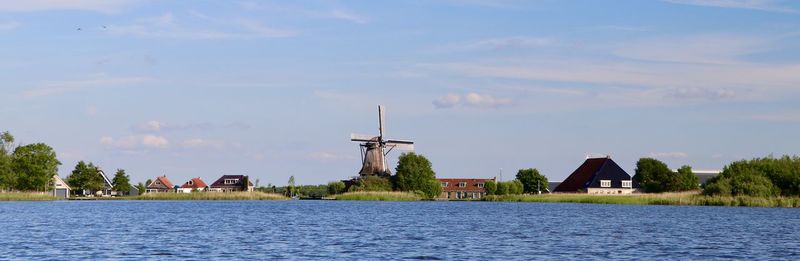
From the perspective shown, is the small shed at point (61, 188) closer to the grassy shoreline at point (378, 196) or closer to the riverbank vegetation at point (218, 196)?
the riverbank vegetation at point (218, 196)

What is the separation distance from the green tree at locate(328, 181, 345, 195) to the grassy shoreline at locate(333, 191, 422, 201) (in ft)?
12.5

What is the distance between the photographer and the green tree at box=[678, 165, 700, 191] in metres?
148

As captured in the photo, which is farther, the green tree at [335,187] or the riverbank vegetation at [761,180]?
the green tree at [335,187]

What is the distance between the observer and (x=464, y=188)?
616ft

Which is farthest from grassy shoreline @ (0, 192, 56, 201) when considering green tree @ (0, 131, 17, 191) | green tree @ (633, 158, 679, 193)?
green tree @ (633, 158, 679, 193)

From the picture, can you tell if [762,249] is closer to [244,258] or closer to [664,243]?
[664,243]

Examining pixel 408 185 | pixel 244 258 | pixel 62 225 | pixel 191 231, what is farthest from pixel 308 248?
Answer: pixel 408 185

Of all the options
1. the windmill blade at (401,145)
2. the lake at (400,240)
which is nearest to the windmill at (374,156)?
the windmill blade at (401,145)

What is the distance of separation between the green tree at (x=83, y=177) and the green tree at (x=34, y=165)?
19.0 metres

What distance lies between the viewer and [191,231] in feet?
178

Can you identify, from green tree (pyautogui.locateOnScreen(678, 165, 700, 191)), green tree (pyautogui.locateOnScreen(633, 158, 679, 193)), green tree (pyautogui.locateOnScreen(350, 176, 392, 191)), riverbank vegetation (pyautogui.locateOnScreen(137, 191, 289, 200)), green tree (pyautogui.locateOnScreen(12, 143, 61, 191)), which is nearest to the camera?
green tree (pyautogui.locateOnScreen(12, 143, 61, 191))

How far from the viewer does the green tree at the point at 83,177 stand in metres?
166

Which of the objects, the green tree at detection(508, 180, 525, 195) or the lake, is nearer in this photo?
the lake

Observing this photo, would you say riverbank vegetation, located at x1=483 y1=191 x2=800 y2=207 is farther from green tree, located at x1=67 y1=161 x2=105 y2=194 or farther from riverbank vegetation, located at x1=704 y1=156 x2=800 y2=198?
green tree, located at x1=67 y1=161 x2=105 y2=194
